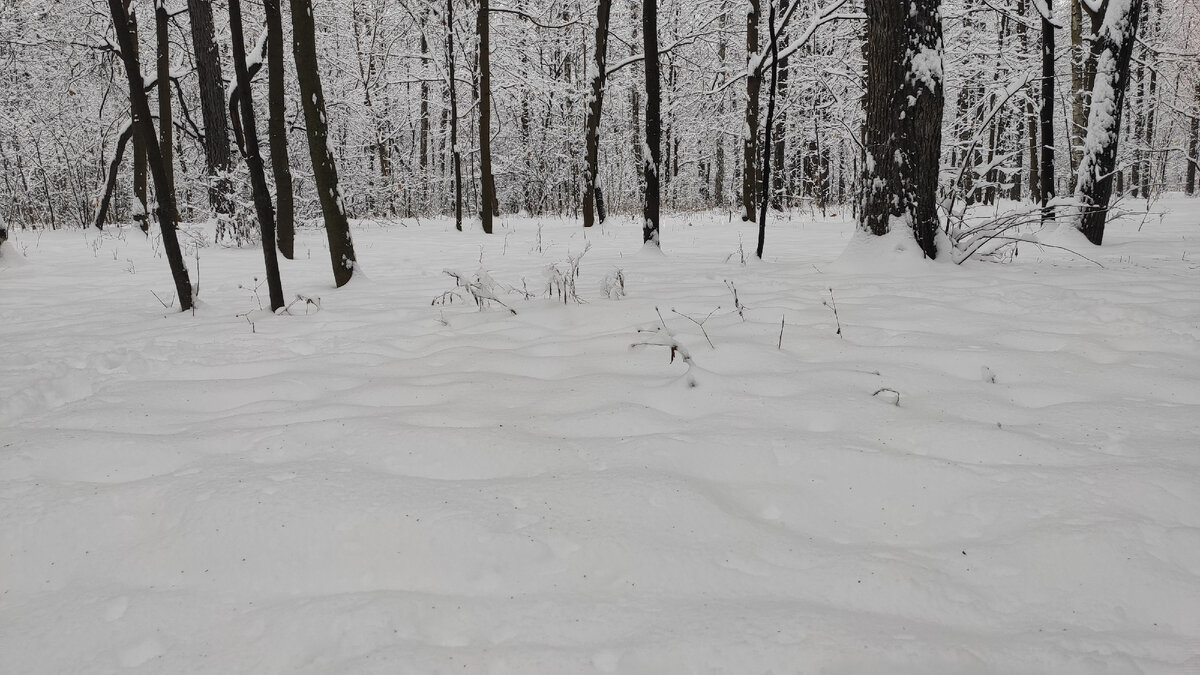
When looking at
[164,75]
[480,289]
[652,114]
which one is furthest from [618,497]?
[164,75]

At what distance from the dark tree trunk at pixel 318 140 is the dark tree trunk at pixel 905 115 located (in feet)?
14.5

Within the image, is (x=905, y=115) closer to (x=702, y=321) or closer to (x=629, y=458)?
(x=702, y=321)

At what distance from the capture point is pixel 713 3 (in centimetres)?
1834

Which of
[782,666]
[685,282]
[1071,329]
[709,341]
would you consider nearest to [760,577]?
[782,666]

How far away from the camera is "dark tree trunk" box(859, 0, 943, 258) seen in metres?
4.84

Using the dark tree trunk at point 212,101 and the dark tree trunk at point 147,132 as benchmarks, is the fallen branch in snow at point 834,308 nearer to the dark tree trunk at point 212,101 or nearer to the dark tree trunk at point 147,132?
the dark tree trunk at point 147,132

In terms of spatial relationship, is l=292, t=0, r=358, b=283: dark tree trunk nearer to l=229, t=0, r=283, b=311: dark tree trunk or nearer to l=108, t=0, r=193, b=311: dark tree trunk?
l=229, t=0, r=283, b=311: dark tree trunk

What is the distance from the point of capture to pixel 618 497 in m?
1.69

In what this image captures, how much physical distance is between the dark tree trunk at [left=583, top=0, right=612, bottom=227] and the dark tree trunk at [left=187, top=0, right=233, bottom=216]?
597 cm

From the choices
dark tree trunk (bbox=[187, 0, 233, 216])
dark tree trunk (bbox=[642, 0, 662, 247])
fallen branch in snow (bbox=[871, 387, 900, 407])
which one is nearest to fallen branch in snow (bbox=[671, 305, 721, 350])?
fallen branch in snow (bbox=[871, 387, 900, 407])

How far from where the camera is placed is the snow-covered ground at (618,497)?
4.03 feet

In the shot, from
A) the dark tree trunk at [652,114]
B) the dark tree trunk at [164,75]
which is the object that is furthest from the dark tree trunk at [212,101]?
the dark tree trunk at [652,114]

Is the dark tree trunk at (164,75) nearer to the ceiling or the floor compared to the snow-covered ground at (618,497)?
nearer to the ceiling

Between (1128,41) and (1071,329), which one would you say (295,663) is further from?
(1128,41)
